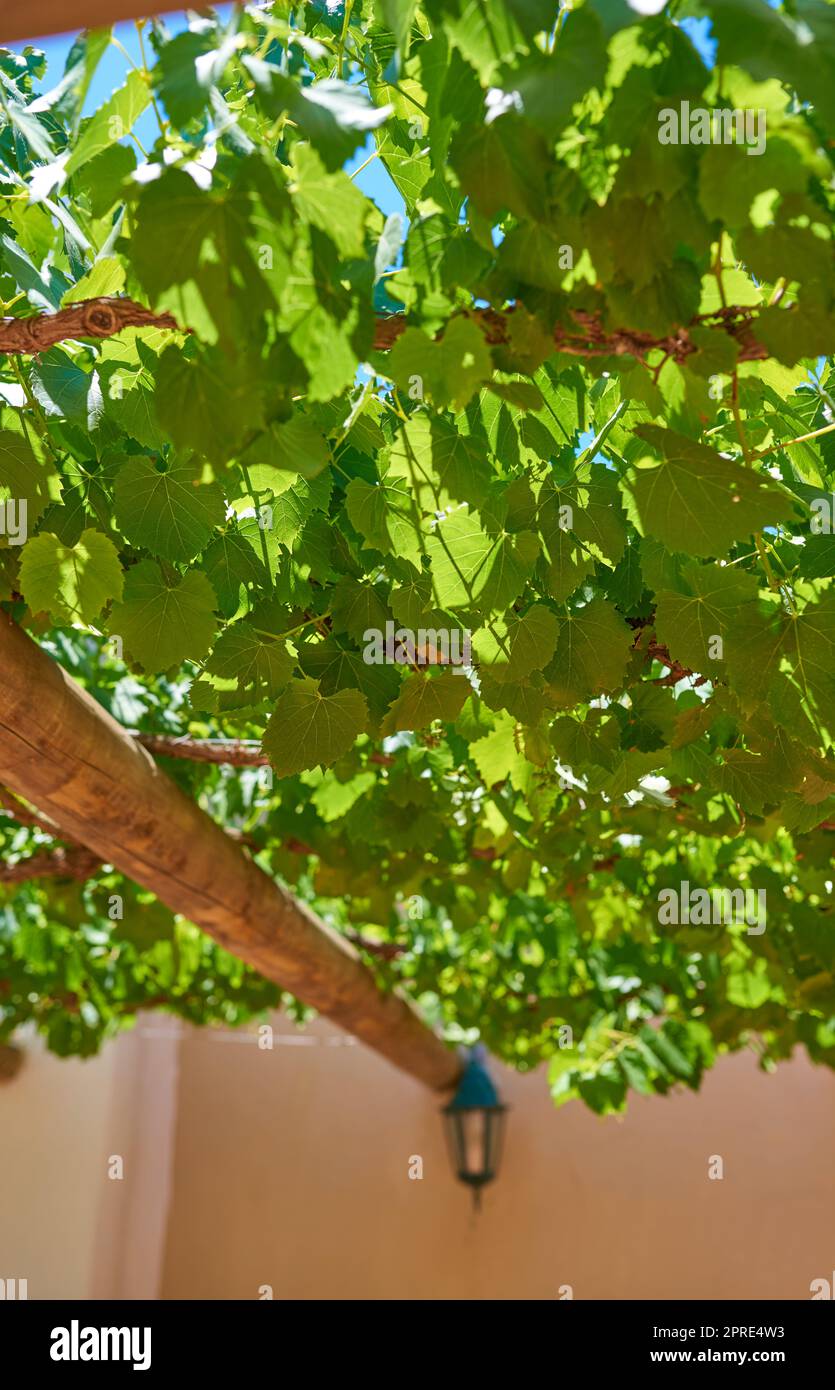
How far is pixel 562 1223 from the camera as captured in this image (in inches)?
290

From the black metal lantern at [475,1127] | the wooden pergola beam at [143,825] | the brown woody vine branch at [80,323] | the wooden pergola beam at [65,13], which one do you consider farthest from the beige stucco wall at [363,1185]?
the wooden pergola beam at [65,13]

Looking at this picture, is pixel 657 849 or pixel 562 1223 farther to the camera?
pixel 562 1223

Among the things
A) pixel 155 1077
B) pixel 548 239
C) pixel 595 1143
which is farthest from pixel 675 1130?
pixel 548 239

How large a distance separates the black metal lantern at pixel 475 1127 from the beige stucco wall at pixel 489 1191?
1.38 ft

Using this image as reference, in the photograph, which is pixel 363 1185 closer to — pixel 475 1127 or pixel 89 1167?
pixel 475 1127

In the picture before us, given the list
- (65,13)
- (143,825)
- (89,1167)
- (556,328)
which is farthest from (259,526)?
(89,1167)

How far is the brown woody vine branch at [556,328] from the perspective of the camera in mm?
1238

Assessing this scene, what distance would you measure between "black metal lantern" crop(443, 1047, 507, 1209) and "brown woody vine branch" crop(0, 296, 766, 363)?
259 inches

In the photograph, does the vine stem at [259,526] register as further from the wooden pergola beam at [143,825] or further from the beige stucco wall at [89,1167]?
the beige stucco wall at [89,1167]

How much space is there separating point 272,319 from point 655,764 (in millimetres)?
1269

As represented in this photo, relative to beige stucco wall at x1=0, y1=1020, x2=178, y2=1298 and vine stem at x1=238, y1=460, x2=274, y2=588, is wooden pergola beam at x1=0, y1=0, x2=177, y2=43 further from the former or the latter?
beige stucco wall at x1=0, y1=1020, x2=178, y2=1298

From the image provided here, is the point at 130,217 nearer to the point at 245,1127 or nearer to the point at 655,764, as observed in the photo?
the point at 655,764
